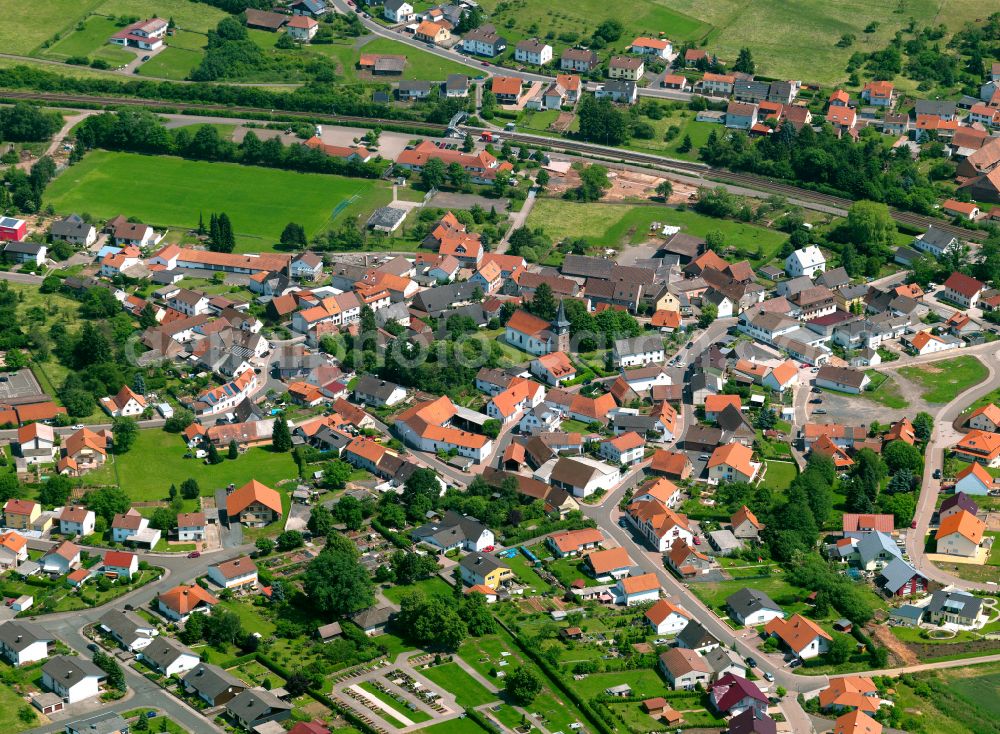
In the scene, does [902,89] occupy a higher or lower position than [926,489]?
higher

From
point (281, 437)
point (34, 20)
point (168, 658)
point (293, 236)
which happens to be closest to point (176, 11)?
point (34, 20)

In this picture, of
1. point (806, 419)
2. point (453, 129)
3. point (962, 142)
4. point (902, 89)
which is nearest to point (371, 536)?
point (806, 419)

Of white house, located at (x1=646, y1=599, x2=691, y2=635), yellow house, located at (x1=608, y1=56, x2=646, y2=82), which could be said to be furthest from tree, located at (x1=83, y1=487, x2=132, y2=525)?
yellow house, located at (x1=608, y1=56, x2=646, y2=82)

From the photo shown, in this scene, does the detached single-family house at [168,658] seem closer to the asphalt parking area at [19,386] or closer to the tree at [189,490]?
the tree at [189,490]

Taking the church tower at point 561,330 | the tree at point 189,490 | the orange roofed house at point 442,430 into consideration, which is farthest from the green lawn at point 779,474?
the tree at point 189,490

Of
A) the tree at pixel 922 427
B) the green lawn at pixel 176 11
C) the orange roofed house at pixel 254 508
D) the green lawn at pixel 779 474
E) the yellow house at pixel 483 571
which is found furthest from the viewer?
the green lawn at pixel 176 11

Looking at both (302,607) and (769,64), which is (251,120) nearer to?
(769,64)
